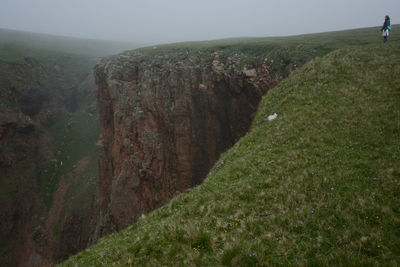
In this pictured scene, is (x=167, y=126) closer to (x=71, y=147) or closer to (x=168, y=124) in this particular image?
(x=168, y=124)

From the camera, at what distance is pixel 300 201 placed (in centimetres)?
787

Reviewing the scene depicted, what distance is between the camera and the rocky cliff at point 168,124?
37750 mm

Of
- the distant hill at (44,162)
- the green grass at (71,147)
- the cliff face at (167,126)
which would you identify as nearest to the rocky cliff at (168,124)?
the cliff face at (167,126)

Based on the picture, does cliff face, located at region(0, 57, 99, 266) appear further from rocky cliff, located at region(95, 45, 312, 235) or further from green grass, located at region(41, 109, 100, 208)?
rocky cliff, located at region(95, 45, 312, 235)

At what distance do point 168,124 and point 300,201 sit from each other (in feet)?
111

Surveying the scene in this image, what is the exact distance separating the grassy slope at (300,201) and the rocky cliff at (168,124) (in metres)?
21.7

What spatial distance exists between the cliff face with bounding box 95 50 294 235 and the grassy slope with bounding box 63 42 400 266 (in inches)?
853

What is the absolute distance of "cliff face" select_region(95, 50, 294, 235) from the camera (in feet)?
124

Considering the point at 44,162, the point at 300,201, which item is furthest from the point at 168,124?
the point at 44,162

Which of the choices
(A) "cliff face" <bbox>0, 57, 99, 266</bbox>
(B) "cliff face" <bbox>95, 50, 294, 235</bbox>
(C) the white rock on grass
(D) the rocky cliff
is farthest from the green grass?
(C) the white rock on grass

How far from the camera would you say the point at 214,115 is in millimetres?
38344

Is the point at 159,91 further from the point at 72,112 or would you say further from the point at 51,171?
the point at 72,112

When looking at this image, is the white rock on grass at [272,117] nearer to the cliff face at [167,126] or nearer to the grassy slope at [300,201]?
the grassy slope at [300,201]

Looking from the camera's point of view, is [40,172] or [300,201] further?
[40,172]
